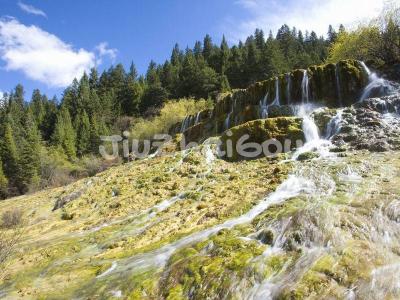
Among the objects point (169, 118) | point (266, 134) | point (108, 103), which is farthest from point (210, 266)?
point (108, 103)

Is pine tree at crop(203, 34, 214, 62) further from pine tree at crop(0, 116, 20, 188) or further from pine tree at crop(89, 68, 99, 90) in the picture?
pine tree at crop(0, 116, 20, 188)

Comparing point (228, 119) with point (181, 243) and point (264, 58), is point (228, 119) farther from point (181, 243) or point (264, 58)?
point (264, 58)

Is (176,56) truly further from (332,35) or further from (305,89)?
(305,89)

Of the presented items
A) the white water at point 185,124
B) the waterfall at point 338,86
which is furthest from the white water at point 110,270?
the white water at point 185,124

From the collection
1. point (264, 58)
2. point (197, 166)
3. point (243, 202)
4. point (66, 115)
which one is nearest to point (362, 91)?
point (197, 166)

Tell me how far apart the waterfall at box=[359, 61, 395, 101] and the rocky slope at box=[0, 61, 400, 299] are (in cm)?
62

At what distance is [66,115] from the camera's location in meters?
76.6

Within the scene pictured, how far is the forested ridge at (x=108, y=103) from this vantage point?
184 feet

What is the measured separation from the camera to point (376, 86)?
25.8 meters

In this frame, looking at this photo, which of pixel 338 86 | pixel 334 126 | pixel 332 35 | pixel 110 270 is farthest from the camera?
pixel 332 35

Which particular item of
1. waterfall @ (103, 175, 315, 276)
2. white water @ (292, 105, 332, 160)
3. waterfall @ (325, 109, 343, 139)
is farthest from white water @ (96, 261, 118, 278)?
waterfall @ (325, 109, 343, 139)

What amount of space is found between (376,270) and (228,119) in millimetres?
24753

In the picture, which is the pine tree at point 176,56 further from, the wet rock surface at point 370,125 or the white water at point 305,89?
the wet rock surface at point 370,125

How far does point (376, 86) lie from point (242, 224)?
1809cm
